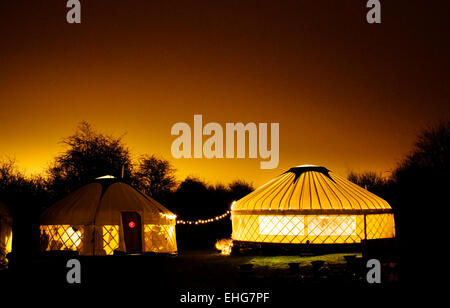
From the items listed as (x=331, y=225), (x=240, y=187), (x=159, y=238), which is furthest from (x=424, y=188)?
(x=240, y=187)

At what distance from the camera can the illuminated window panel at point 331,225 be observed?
1277 cm

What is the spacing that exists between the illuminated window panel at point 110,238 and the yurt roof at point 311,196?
10.2 ft

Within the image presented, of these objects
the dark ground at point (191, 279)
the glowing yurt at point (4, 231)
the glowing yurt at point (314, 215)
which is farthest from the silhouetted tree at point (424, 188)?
the glowing yurt at point (4, 231)

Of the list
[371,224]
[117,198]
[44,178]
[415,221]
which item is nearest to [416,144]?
[415,221]

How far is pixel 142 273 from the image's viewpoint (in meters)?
9.20

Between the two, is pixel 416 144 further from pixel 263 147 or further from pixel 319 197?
pixel 263 147

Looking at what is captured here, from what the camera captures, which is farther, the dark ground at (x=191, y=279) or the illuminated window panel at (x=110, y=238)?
the illuminated window panel at (x=110, y=238)

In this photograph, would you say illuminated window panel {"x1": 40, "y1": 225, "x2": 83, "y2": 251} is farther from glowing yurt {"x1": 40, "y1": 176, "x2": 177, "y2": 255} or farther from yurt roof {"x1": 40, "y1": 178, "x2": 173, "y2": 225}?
yurt roof {"x1": 40, "y1": 178, "x2": 173, "y2": 225}

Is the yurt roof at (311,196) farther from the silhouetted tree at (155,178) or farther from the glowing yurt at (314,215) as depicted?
the silhouetted tree at (155,178)

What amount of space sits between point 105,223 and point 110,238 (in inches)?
16.4
